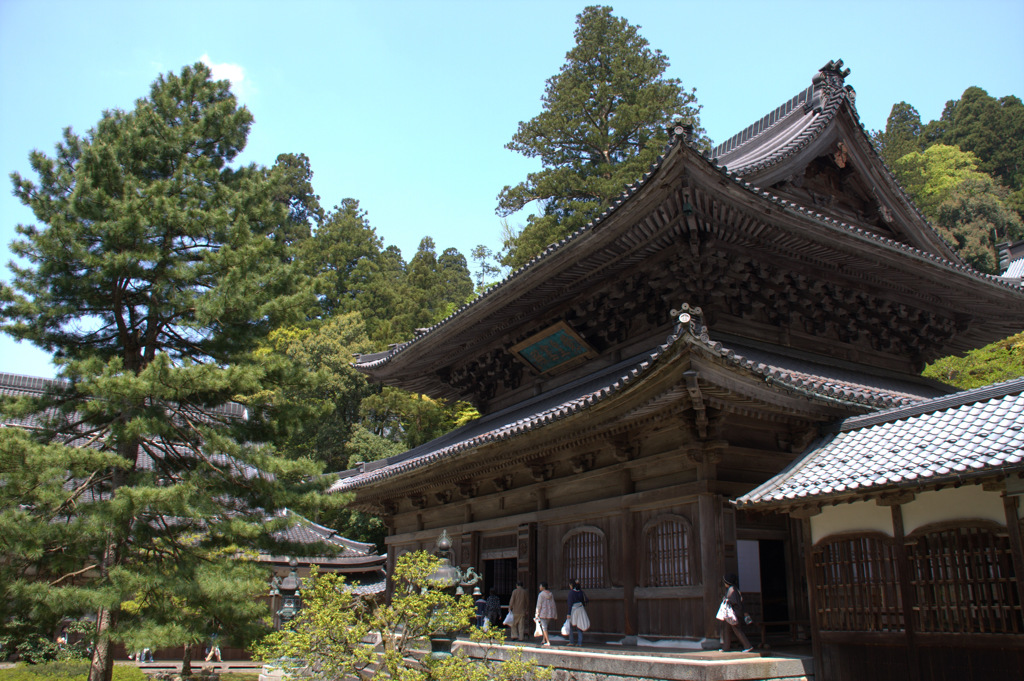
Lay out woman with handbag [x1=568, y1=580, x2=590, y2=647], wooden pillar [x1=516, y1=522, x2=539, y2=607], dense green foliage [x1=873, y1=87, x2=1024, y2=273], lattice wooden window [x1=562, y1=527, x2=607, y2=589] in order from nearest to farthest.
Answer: woman with handbag [x1=568, y1=580, x2=590, y2=647] < lattice wooden window [x1=562, y1=527, x2=607, y2=589] < wooden pillar [x1=516, y1=522, x2=539, y2=607] < dense green foliage [x1=873, y1=87, x2=1024, y2=273]

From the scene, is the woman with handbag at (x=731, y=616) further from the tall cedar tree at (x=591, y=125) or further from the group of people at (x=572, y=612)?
the tall cedar tree at (x=591, y=125)

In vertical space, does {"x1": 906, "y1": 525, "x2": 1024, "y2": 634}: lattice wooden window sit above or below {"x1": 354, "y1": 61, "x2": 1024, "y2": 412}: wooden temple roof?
below

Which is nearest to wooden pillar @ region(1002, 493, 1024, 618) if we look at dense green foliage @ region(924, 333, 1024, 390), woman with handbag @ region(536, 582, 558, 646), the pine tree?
woman with handbag @ region(536, 582, 558, 646)

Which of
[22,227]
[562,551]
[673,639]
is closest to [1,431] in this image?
[22,227]

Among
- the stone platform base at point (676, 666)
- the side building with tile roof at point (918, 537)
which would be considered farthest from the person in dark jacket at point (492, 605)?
the side building with tile roof at point (918, 537)

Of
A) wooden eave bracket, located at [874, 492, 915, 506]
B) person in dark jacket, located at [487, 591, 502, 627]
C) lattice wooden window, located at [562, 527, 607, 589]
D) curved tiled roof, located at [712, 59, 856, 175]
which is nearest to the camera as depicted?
wooden eave bracket, located at [874, 492, 915, 506]

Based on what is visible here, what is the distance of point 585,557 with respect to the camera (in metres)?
11.2

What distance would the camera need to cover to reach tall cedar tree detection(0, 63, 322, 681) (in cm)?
1051

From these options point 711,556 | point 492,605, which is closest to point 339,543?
point 492,605

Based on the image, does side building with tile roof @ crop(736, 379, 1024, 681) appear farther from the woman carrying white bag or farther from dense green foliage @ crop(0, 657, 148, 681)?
dense green foliage @ crop(0, 657, 148, 681)

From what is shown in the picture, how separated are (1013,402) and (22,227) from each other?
15434 mm

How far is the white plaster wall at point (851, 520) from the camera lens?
7.75 m

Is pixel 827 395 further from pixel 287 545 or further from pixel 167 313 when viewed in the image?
pixel 167 313

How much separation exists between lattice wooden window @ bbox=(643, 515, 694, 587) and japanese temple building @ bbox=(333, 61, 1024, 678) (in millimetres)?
27
